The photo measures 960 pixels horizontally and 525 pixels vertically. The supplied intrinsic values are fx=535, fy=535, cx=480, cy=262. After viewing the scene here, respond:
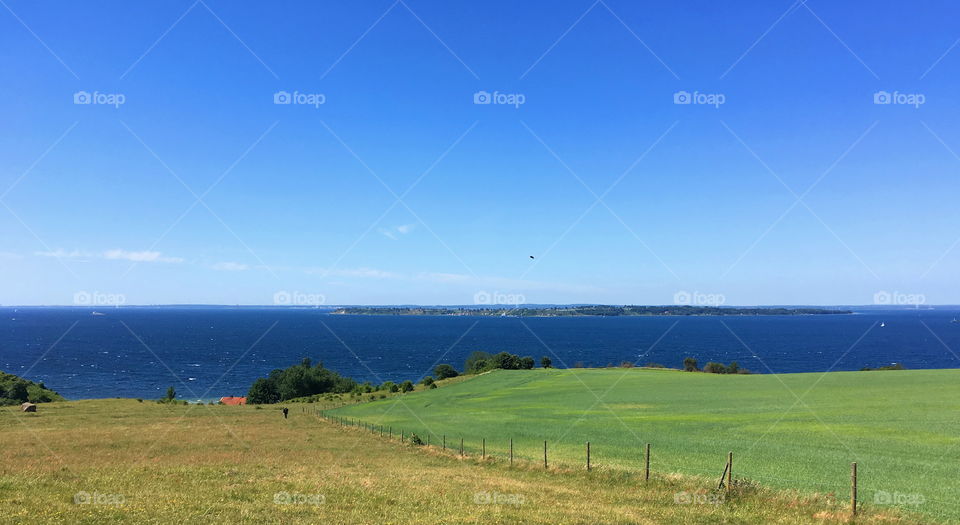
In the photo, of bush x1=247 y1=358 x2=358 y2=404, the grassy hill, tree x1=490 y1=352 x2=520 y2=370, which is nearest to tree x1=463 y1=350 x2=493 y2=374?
tree x1=490 y1=352 x2=520 y2=370

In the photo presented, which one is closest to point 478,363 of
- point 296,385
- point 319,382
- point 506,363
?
point 506,363

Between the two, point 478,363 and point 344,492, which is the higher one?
point 478,363

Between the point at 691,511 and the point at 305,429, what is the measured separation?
4309 centimetres

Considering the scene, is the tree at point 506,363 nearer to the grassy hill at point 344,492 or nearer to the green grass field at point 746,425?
the green grass field at point 746,425

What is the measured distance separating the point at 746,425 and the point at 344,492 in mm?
32020

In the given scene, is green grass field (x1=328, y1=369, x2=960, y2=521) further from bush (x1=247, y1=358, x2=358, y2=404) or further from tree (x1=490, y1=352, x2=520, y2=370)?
tree (x1=490, y1=352, x2=520, y2=370)

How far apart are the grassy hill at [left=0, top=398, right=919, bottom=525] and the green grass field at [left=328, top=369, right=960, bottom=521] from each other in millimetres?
3852

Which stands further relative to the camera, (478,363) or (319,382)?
(478,363)

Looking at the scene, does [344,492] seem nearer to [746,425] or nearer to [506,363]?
[746,425]

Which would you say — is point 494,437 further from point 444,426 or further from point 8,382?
point 8,382

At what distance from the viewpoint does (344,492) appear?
772 inches

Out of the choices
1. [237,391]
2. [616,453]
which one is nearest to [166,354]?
[237,391]

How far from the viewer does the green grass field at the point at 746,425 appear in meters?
23.9

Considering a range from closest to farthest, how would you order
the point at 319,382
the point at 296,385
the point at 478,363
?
the point at 296,385
the point at 319,382
the point at 478,363
